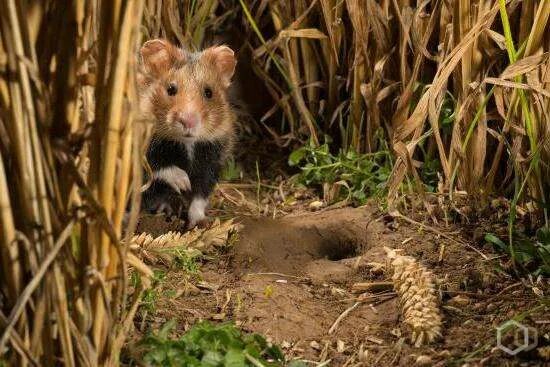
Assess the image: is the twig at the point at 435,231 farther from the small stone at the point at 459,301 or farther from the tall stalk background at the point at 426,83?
the small stone at the point at 459,301

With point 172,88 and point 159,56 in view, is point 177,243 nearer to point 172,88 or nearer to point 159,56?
point 172,88

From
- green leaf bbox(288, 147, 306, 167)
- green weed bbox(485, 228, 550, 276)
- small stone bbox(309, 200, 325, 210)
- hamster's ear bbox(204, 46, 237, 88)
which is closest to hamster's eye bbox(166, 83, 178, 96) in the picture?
hamster's ear bbox(204, 46, 237, 88)

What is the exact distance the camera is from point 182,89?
405cm

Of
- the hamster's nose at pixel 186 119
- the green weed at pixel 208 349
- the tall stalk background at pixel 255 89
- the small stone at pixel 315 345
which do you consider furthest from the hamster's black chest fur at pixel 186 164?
the green weed at pixel 208 349

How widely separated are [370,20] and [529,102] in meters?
0.92

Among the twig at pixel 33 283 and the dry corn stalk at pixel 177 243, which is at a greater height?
the twig at pixel 33 283

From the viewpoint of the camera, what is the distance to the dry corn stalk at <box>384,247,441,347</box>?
284 cm

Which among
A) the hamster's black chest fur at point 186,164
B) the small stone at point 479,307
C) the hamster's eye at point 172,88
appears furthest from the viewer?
the hamster's black chest fur at point 186,164

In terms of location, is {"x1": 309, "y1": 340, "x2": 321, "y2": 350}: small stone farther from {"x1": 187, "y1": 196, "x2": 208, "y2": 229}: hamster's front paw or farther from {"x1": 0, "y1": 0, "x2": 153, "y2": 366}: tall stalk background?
{"x1": 187, "y1": 196, "x2": 208, "y2": 229}: hamster's front paw

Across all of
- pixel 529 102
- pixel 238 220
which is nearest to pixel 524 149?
pixel 529 102

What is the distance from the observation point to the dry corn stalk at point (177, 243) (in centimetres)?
338

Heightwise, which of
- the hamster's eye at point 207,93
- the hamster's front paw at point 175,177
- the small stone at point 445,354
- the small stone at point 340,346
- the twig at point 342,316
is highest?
the hamster's eye at point 207,93

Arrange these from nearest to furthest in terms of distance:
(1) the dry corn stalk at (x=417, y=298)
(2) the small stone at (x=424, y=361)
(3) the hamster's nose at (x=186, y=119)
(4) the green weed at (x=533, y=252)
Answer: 1. (2) the small stone at (x=424, y=361)
2. (1) the dry corn stalk at (x=417, y=298)
3. (4) the green weed at (x=533, y=252)
4. (3) the hamster's nose at (x=186, y=119)

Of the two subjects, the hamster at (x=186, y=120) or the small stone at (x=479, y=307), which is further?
the hamster at (x=186, y=120)
